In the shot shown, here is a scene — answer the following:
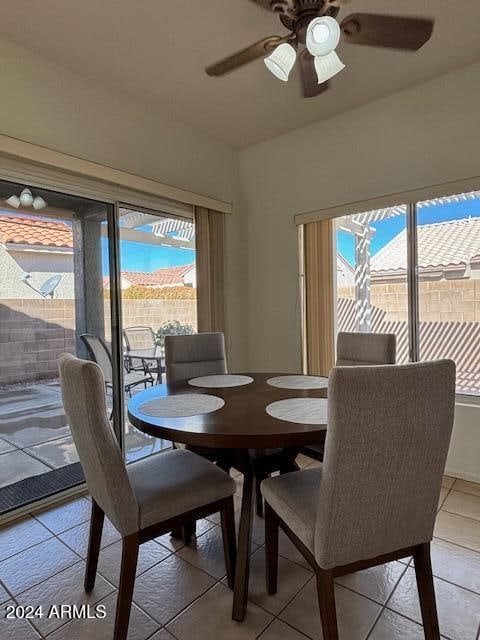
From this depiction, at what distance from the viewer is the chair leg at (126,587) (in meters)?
1.26

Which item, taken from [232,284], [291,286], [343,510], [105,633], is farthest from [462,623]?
[232,284]

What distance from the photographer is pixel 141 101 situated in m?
2.72

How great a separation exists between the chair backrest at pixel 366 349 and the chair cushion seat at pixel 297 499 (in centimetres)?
95

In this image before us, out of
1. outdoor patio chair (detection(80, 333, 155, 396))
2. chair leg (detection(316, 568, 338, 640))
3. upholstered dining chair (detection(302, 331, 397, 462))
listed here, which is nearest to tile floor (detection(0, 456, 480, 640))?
chair leg (detection(316, 568, 338, 640))

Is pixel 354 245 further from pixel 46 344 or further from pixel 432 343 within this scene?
pixel 46 344

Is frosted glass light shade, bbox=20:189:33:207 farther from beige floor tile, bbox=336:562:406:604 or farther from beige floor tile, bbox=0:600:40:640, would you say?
beige floor tile, bbox=336:562:406:604

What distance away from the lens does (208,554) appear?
1.81 metres

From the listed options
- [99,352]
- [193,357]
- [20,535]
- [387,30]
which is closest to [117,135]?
[99,352]

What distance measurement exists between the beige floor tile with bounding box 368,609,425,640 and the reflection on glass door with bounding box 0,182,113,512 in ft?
6.43

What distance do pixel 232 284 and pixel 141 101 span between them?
5.37 ft

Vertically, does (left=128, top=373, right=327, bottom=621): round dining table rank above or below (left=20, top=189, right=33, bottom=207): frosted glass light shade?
below

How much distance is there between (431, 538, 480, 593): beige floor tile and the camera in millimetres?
1604

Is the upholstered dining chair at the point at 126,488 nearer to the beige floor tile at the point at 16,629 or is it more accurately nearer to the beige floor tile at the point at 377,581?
the beige floor tile at the point at 16,629

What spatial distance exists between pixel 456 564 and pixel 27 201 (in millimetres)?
3011
